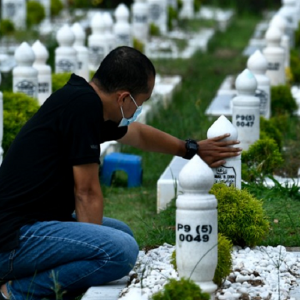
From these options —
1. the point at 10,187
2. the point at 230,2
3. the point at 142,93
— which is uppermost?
the point at 142,93

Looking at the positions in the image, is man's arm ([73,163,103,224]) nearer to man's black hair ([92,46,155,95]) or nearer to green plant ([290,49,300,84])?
man's black hair ([92,46,155,95])

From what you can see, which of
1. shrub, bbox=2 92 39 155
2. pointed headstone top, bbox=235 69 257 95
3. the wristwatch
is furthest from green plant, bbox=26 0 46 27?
the wristwatch

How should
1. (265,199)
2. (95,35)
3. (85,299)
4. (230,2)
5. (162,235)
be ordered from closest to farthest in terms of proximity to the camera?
(85,299)
(162,235)
(265,199)
(95,35)
(230,2)

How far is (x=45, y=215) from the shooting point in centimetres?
449

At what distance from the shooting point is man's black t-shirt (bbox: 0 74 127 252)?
14.4ft

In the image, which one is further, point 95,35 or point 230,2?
point 230,2

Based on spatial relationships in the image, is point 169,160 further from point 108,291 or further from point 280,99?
point 108,291

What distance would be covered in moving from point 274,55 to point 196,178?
6.40 m

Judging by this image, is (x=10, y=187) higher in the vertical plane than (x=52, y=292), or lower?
higher

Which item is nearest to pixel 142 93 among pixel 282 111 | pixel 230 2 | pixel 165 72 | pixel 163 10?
pixel 282 111

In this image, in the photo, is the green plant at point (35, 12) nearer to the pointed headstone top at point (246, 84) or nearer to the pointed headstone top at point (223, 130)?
the pointed headstone top at point (246, 84)

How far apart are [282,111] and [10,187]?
204 inches

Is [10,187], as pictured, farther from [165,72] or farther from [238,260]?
[165,72]

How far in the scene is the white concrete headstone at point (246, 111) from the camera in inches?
259
